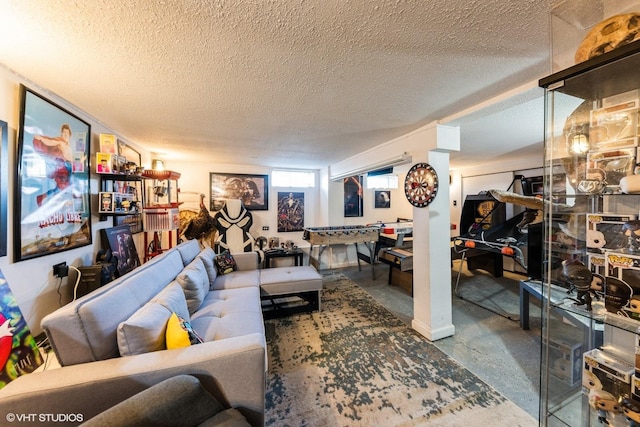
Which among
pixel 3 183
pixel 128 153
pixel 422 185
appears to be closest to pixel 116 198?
pixel 128 153

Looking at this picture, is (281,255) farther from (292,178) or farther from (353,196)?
(353,196)

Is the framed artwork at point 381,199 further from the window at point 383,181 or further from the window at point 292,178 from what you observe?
the window at point 292,178

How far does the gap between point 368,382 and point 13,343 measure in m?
2.19

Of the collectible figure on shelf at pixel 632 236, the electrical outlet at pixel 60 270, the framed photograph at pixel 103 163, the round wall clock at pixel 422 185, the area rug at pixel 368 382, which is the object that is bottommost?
the area rug at pixel 368 382

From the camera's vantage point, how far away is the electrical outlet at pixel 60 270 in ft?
5.56

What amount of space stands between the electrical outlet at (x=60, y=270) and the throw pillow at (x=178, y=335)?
1073 millimetres

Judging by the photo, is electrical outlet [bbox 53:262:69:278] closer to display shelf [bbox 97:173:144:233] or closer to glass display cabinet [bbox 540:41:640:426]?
display shelf [bbox 97:173:144:233]

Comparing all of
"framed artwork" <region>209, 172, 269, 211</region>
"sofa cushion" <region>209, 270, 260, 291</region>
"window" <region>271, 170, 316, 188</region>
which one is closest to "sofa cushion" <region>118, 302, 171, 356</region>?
"sofa cushion" <region>209, 270, 260, 291</region>

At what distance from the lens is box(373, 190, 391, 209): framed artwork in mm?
5502

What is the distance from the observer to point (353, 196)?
5.18 metres

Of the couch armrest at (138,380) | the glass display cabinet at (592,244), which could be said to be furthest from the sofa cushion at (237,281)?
the glass display cabinet at (592,244)

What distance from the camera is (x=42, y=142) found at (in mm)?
1605

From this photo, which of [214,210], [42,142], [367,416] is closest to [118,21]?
[42,142]

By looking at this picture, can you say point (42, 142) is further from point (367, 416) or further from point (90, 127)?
point (367, 416)
